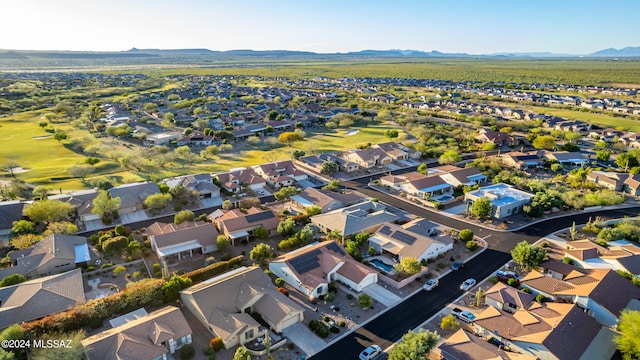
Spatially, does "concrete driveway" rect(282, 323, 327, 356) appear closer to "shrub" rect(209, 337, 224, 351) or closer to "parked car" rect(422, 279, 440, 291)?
"shrub" rect(209, 337, 224, 351)

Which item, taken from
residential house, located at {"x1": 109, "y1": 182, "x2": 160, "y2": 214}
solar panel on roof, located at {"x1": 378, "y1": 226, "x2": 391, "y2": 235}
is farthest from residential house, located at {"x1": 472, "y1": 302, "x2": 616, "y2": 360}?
residential house, located at {"x1": 109, "y1": 182, "x2": 160, "y2": 214}

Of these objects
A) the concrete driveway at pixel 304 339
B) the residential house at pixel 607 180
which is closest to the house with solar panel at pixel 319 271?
the concrete driveway at pixel 304 339

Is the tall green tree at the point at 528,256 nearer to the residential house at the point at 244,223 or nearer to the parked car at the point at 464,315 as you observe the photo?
the parked car at the point at 464,315

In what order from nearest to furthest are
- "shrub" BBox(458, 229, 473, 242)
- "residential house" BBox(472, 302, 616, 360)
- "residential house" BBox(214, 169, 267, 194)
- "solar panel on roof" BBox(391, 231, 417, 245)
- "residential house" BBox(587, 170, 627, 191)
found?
"residential house" BBox(472, 302, 616, 360) < "solar panel on roof" BBox(391, 231, 417, 245) < "shrub" BBox(458, 229, 473, 242) < "residential house" BBox(587, 170, 627, 191) < "residential house" BBox(214, 169, 267, 194)

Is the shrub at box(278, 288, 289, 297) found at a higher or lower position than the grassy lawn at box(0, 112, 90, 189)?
lower

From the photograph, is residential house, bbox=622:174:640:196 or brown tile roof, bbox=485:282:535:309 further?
residential house, bbox=622:174:640:196

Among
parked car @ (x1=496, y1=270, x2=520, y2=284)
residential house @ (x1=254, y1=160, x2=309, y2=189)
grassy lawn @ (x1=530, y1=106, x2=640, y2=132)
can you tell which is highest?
grassy lawn @ (x1=530, y1=106, x2=640, y2=132)

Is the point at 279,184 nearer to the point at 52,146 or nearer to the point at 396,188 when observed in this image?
the point at 396,188

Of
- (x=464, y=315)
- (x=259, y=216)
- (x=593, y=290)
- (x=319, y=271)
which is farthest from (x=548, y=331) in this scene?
(x=259, y=216)
